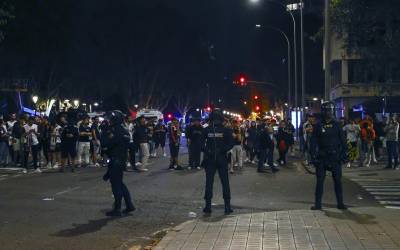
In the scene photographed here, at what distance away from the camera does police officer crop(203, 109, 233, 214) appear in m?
11.0

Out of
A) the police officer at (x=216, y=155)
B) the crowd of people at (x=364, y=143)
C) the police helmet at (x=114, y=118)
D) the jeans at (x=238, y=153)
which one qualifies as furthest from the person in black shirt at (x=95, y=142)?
the police officer at (x=216, y=155)

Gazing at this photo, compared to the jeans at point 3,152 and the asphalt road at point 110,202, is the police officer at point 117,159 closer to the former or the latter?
the asphalt road at point 110,202

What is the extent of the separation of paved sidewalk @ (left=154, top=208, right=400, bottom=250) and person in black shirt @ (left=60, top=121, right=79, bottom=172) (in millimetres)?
10604

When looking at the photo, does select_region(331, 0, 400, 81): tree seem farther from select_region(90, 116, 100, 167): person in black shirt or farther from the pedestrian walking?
select_region(90, 116, 100, 167): person in black shirt

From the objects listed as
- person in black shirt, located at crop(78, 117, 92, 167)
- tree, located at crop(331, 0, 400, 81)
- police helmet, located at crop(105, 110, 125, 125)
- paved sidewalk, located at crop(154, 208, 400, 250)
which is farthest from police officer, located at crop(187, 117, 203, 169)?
paved sidewalk, located at crop(154, 208, 400, 250)

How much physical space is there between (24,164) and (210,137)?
1185 cm

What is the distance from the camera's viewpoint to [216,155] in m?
11.1

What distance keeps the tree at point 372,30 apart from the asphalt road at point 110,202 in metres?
4.87

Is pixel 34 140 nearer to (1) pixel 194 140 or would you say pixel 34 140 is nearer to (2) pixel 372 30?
(1) pixel 194 140

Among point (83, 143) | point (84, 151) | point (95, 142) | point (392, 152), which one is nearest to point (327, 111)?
point (392, 152)

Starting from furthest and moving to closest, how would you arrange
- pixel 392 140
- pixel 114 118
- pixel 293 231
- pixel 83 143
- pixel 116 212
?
pixel 83 143
pixel 392 140
pixel 114 118
pixel 116 212
pixel 293 231

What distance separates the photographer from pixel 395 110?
1487 inches

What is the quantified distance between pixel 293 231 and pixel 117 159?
3.67 metres

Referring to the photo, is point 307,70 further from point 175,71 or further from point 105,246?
point 105,246
